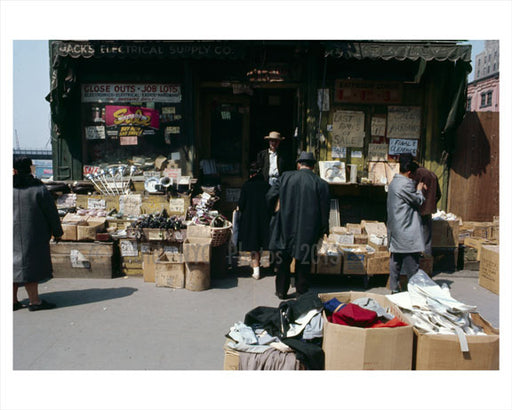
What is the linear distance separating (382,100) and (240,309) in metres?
5.16

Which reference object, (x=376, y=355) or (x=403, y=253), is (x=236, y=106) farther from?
(x=376, y=355)

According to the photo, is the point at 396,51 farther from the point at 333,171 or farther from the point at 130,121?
the point at 130,121

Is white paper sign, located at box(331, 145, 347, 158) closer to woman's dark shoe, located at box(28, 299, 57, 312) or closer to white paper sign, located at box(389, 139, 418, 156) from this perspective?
white paper sign, located at box(389, 139, 418, 156)

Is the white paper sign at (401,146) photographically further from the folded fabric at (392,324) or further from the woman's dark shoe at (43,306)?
the woman's dark shoe at (43,306)

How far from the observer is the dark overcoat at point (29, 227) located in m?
5.45

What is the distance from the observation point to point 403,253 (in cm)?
588

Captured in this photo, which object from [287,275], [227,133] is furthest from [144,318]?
[227,133]

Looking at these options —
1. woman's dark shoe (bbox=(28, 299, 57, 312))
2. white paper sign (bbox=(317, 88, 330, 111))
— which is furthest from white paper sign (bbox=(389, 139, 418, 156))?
woman's dark shoe (bbox=(28, 299, 57, 312))

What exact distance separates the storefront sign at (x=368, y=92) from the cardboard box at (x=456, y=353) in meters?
5.79

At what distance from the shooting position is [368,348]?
331 cm

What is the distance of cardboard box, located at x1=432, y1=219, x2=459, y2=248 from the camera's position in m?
7.61

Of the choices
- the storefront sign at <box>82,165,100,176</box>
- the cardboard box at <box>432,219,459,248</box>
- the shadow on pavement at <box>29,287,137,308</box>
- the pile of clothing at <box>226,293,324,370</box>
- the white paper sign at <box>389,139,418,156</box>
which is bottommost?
the shadow on pavement at <box>29,287,137,308</box>

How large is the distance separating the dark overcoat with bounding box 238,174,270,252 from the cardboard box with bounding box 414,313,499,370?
380 centimetres

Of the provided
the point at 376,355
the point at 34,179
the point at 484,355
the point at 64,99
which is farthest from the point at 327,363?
the point at 64,99
